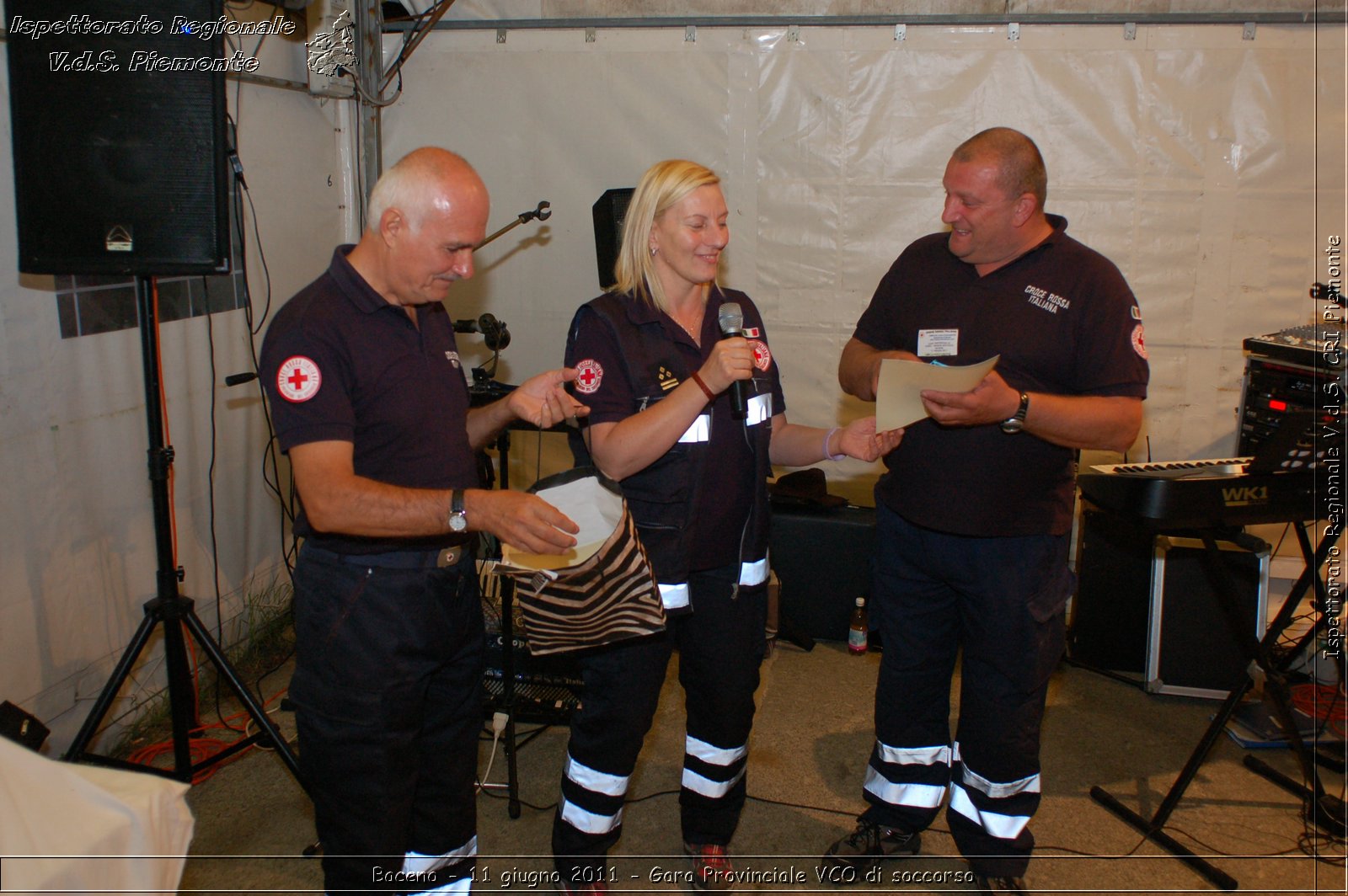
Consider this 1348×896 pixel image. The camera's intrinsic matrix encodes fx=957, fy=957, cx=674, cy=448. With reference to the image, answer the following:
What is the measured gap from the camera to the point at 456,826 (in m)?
2.21

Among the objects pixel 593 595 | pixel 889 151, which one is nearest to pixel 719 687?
pixel 593 595

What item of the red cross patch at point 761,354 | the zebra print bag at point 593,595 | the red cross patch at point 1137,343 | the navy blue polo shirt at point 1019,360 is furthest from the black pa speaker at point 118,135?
the red cross patch at point 1137,343

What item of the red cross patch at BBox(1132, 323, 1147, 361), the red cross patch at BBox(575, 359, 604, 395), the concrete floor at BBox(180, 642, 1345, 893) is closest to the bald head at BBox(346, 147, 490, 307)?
the red cross patch at BBox(575, 359, 604, 395)

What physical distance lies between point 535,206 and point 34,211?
2.22 meters

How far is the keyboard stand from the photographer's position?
105 inches

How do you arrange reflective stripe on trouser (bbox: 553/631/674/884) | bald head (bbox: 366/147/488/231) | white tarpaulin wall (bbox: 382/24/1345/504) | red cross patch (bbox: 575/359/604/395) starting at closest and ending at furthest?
bald head (bbox: 366/147/488/231) < red cross patch (bbox: 575/359/604/395) < reflective stripe on trouser (bbox: 553/631/674/884) < white tarpaulin wall (bbox: 382/24/1345/504)

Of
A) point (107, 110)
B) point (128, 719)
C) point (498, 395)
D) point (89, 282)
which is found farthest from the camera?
point (498, 395)

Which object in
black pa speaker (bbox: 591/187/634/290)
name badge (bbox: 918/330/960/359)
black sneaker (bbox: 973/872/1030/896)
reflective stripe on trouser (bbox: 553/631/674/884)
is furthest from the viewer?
black pa speaker (bbox: 591/187/634/290)

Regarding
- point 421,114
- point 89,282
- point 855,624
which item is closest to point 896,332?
point 855,624

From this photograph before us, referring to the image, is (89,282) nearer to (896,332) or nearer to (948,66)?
(896,332)

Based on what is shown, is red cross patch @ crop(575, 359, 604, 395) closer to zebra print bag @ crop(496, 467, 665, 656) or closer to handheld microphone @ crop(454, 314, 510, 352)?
zebra print bag @ crop(496, 467, 665, 656)

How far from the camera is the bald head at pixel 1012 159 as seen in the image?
2.28 m

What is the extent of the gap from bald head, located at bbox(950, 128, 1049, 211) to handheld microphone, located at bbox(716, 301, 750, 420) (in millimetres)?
724

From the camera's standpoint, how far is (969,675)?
8.07 feet
